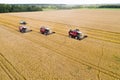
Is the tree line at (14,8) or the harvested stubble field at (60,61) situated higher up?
the tree line at (14,8)

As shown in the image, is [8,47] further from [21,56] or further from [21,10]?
[21,10]

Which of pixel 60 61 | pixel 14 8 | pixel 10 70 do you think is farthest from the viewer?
pixel 14 8

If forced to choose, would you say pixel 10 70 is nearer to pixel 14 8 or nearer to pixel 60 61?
pixel 60 61

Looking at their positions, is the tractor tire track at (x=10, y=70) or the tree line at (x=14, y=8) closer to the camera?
the tractor tire track at (x=10, y=70)

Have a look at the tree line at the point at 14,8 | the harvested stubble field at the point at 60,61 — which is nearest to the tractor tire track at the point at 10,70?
the harvested stubble field at the point at 60,61

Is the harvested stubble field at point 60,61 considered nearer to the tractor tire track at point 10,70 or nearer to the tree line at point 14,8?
the tractor tire track at point 10,70

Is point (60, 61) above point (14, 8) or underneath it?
underneath

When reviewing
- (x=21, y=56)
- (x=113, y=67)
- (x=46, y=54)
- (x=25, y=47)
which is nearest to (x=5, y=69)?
(x=21, y=56)

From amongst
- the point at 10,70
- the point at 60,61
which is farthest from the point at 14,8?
the point at 10,70

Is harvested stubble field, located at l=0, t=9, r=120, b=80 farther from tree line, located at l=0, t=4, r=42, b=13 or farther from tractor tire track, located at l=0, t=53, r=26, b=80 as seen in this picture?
tree line, located at l=0, t=4, r=42, b=13
